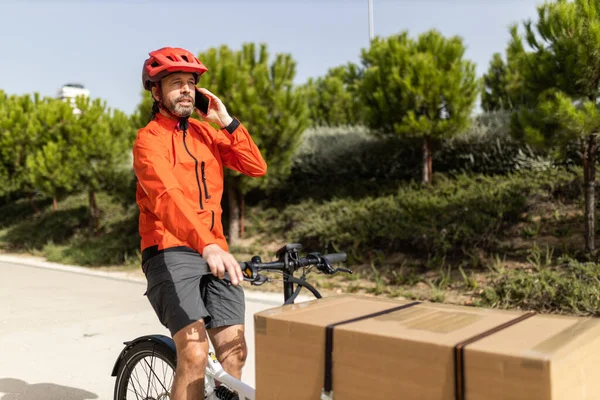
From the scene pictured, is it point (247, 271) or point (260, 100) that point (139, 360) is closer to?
point (247, 271)

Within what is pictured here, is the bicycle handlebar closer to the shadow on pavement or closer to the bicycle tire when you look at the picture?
the bicycle tire

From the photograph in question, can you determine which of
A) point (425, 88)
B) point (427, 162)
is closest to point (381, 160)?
point (427, 162)

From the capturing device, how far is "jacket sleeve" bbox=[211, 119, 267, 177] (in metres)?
2.99

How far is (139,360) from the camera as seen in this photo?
3.10 m

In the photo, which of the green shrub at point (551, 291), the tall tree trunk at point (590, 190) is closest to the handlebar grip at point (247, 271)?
the green shrub at point (551, 291)

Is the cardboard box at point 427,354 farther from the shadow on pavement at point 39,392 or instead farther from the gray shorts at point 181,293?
the shadow on pavement at point 39,392

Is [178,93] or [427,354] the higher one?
[178,93]

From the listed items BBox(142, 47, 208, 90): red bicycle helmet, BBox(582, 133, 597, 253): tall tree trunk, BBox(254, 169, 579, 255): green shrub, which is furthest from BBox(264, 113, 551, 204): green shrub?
BBox(142, 47, 208, 90): red bicycle helmet

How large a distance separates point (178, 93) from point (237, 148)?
413 mm

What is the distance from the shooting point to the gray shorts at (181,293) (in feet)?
8.23

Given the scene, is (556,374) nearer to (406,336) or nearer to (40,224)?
(406,336)

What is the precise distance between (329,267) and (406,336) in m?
0.95

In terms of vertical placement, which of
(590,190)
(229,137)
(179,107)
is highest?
(179,107)

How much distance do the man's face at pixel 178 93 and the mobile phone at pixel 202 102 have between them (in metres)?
0.17
